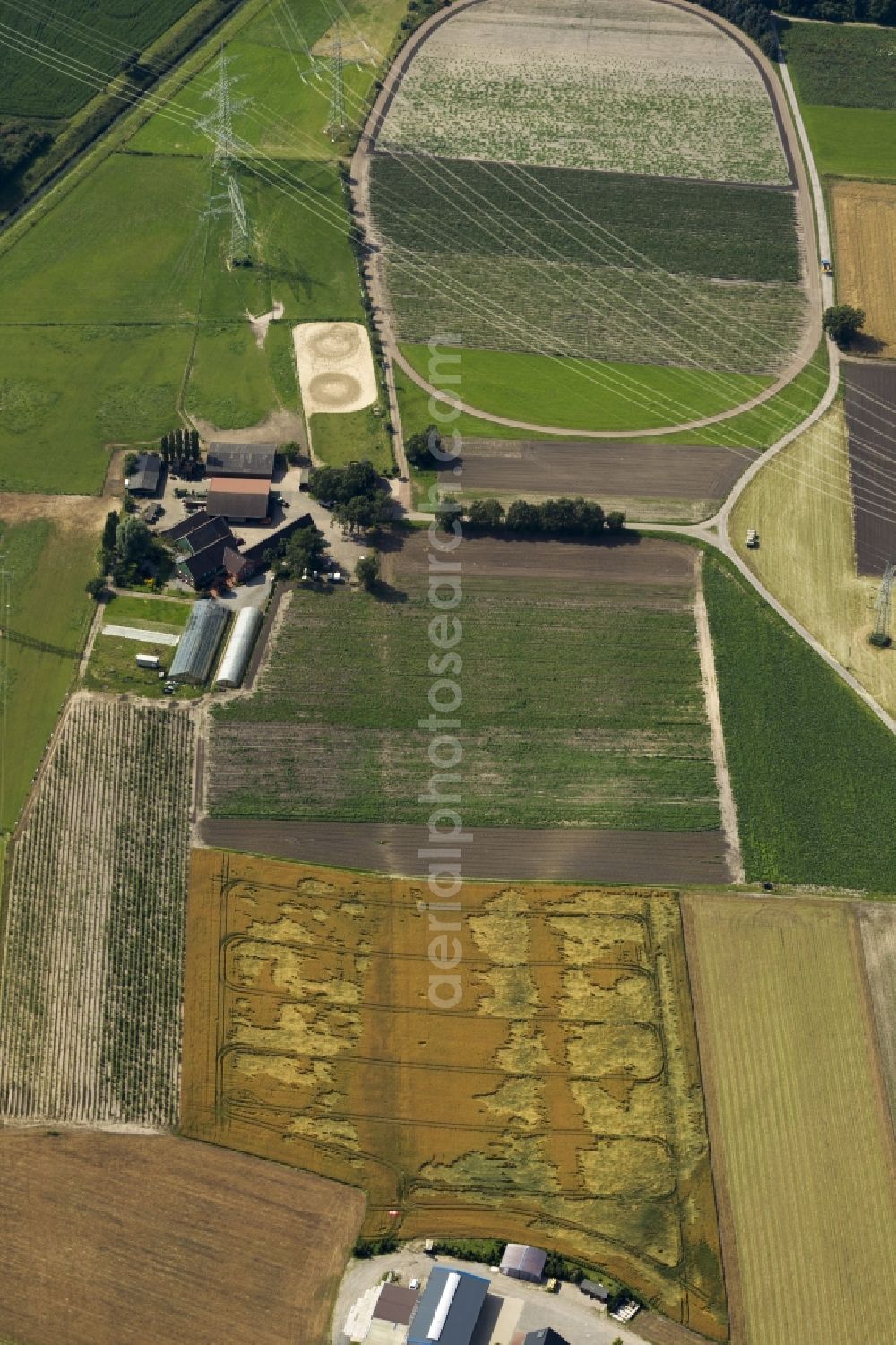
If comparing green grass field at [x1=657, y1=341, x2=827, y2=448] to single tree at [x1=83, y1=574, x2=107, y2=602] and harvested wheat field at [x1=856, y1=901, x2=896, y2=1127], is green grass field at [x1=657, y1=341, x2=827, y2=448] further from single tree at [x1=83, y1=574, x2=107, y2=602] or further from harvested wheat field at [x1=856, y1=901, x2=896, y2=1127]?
single tree at [x1=83, y1=574, x2=107, y2=602]

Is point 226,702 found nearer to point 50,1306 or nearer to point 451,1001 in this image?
point 451,1001

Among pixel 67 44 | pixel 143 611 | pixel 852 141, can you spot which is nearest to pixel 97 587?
pixel 143 611

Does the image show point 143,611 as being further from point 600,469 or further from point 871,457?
point 871,457

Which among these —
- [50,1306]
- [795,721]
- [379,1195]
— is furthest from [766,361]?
[50,1306]

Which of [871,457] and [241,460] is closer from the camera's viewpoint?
[241,460]

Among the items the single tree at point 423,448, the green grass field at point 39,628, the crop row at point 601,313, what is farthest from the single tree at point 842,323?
the green grass field at point 39,628

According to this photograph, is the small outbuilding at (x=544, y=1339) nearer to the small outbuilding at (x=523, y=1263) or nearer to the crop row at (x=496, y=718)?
the small outbuilding at (x=523, y=1263)

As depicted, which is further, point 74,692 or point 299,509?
point 299,509
